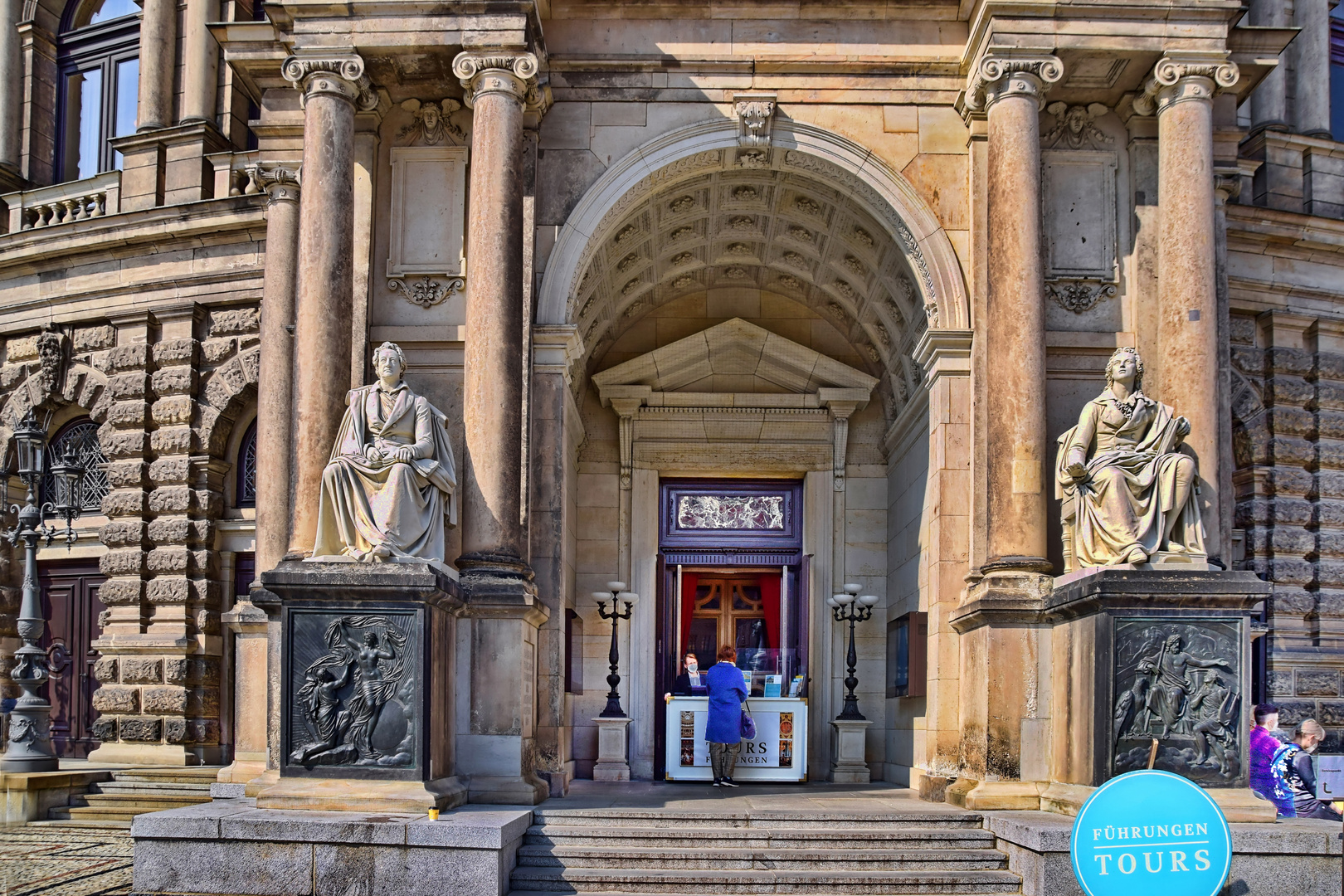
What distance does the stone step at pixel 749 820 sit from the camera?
1130 cm

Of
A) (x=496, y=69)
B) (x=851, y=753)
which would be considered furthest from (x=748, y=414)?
(x=496, y=69)

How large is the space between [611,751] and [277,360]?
5858 millimetres

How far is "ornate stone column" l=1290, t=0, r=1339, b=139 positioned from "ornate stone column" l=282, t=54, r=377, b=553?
12440mm

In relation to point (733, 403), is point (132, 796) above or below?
below

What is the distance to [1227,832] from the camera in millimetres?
6938

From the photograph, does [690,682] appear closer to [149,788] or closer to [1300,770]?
[149,788]

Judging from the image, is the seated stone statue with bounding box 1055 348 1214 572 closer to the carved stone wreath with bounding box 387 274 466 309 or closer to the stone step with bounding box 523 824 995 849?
the stone step with bounding box 523 824 995 849

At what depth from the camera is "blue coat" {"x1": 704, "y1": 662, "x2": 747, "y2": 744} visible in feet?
49.5

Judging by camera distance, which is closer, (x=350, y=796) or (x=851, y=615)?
(x=350, y=796)

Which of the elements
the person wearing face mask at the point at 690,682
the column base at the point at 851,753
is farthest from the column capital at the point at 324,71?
the column base at the point at 851,753

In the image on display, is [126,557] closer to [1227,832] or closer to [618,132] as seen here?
[618,132]

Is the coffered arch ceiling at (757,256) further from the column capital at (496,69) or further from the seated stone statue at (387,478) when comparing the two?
the seated stone statue at (387,478)

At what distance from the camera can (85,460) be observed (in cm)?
1908

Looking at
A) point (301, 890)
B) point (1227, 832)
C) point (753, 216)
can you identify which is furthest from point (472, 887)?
point (753, 216)
